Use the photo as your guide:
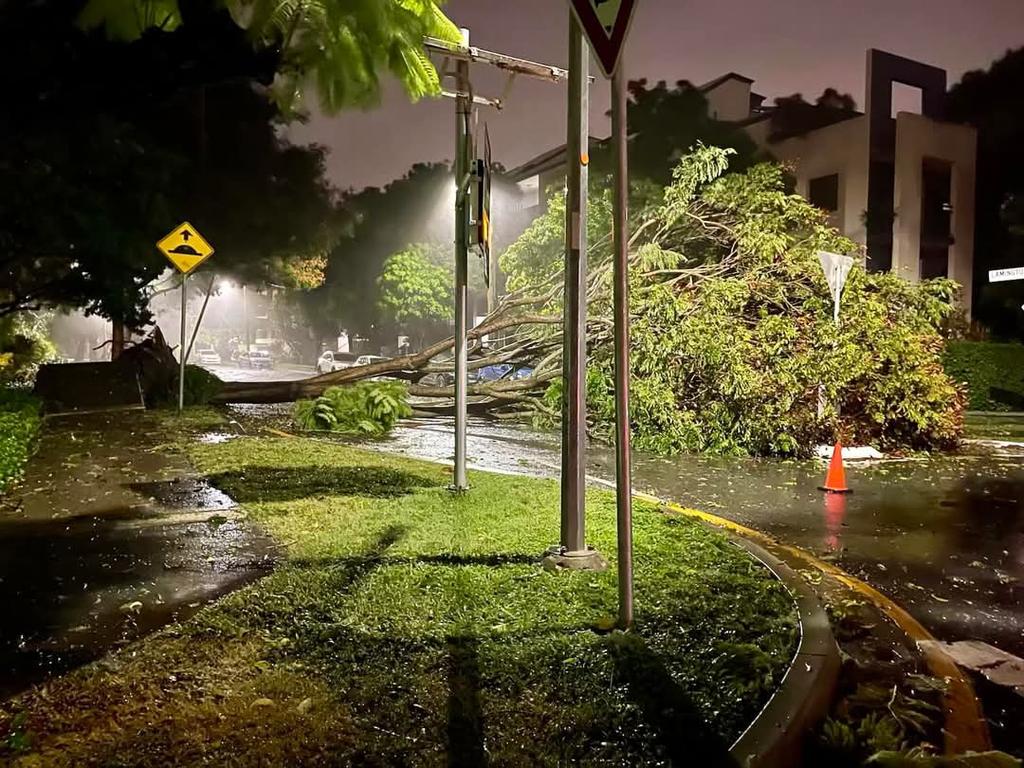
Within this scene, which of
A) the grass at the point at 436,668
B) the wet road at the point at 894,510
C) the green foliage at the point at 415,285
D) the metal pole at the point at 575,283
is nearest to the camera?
the grass at the point at 436,668

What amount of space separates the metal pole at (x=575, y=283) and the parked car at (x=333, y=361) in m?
34.6

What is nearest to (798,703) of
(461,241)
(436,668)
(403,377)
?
(436,668)

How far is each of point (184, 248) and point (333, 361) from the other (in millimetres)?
33211

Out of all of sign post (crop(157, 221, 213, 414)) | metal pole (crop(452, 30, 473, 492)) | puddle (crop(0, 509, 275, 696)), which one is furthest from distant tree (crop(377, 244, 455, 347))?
puddle (crop(0, 509, 275, 696))

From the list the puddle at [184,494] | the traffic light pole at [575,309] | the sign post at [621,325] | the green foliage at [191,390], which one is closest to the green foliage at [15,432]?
the puddle at [184,494]

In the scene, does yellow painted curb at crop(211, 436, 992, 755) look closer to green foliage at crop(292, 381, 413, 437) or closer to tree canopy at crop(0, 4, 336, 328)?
tree canopy at crop(0, 4, 336, 328)

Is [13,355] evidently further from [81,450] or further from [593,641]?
[593,641]

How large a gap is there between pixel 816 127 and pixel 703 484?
25642mm

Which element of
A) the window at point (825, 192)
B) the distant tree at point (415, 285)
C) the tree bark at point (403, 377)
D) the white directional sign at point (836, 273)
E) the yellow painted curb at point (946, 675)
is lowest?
the yellow painted curb at point (946, 675)

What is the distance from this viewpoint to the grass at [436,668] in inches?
125

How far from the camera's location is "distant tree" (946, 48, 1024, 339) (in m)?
30.2

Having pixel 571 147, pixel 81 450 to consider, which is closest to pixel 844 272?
pixel 571 147

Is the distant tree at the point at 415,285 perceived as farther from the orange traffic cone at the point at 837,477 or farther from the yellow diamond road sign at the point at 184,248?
the orange traffic cone at the point at 837,477

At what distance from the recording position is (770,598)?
5.05 m
